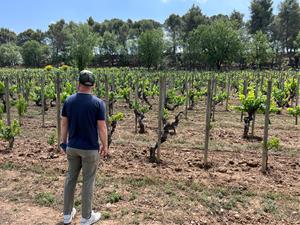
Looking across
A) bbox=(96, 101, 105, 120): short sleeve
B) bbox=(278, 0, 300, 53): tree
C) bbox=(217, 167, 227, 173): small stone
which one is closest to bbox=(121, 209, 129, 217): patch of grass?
bbox=(96, 101, 105, 120): short sleeve

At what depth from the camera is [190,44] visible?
5822cm

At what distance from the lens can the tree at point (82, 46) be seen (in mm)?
48062

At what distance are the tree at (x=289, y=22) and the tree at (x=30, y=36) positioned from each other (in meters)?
60.1

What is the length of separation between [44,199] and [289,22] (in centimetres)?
6432

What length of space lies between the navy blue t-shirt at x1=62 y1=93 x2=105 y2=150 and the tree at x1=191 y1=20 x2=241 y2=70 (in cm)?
5161

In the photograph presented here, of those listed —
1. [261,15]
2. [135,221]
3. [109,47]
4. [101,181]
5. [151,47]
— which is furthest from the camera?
[109,47]

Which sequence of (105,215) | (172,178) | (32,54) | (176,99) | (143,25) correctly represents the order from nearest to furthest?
(105,215) → (172,178) → (176,99) → (32,54) → (143,25)

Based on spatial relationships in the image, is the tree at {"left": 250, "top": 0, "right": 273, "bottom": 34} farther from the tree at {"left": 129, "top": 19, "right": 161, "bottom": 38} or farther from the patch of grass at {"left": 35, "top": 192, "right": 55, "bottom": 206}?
the patch of grass at {"left": 35, "top": 192, "right": 55, "bottom": 206}

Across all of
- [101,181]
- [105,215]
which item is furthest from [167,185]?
[105,215]

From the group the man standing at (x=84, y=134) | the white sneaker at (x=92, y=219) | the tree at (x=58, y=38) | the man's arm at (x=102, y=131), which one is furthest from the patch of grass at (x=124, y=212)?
the tree at (x=58, y=38)

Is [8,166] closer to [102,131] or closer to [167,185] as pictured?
[167,185]

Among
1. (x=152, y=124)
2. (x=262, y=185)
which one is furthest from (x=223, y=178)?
(x=152, y=124)

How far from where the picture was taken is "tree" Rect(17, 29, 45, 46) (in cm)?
9606

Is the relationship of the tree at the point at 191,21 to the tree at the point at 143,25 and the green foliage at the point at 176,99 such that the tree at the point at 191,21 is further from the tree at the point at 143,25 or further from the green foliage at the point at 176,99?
the green foliage at the point at 176,99
